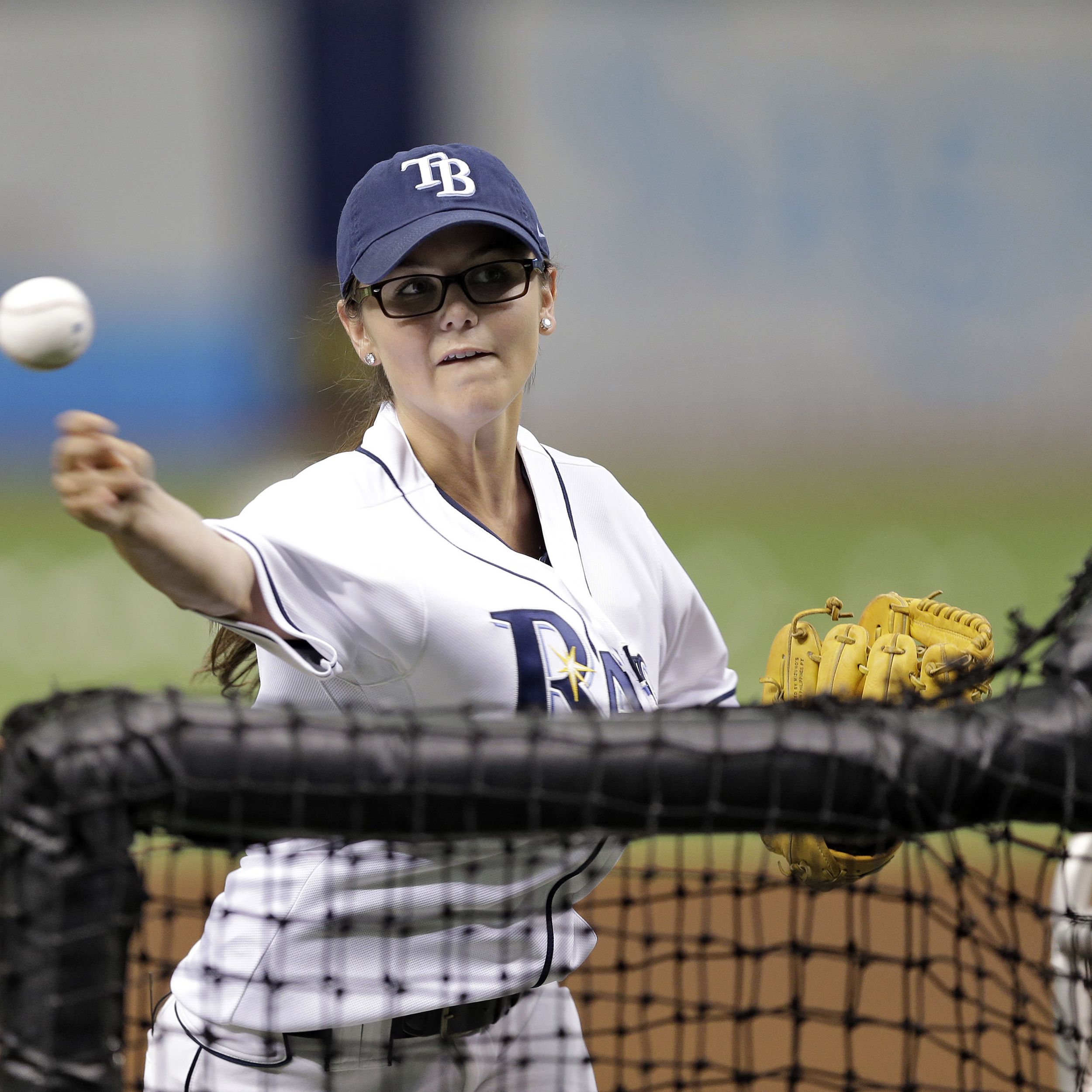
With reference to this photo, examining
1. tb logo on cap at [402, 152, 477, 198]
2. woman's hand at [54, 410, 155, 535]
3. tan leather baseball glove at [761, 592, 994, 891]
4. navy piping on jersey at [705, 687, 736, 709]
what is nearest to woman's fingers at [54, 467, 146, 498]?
woman's hand at [54, 410, 155, 535]

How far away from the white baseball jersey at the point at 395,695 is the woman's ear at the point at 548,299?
0.31 metres

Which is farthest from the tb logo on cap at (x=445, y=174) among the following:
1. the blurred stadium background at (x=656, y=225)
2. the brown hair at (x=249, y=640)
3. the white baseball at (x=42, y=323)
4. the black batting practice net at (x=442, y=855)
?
the blurred stadium background at (x=656, y=225)

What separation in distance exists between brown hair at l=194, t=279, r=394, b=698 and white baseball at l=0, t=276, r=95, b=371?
0.37 metres

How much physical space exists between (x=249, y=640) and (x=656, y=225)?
32.6ft

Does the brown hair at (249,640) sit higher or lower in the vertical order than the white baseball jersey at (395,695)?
higher

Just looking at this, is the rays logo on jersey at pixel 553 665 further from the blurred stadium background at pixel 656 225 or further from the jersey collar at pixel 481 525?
the blurred stadium background at pixel 656 225

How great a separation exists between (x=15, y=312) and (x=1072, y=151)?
38.2 feet

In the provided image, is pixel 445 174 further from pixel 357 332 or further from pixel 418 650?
pixel 418 650

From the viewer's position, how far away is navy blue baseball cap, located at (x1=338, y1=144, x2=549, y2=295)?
1.74 meters

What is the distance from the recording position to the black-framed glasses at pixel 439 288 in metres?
1.77

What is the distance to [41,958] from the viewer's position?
3.71 ft

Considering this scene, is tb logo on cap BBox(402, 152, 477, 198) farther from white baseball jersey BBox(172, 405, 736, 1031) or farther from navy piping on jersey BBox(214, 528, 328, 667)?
navy piping on jersey BBox(214, 528, 328, 667)

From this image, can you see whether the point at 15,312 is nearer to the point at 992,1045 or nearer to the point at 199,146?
the point at 992,1045

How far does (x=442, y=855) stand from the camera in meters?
1.55
